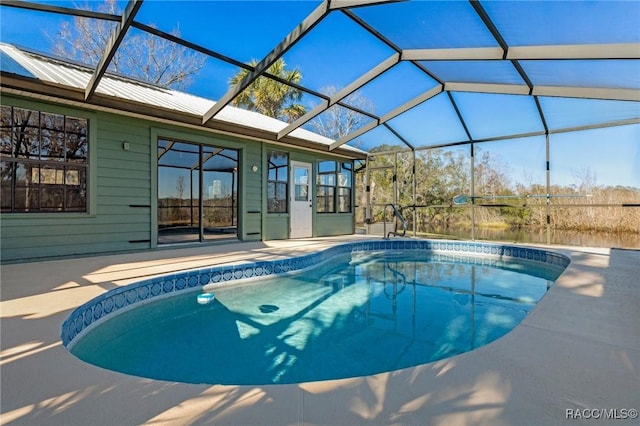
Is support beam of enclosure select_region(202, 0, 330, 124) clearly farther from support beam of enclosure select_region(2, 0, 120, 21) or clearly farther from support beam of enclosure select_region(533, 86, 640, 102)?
support beam of enclosure select_region(533, 86, 640, 102)

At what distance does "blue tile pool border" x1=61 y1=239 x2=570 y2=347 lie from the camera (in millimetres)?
2828

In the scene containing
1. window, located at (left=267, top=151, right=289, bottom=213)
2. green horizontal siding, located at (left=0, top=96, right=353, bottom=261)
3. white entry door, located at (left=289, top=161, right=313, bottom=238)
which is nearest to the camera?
green horizontal siding, located at (left=0, top=96, right=353, bottom=261)

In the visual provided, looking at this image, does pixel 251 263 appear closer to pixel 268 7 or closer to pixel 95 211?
pixel 95 211

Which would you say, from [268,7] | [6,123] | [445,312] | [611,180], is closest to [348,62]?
[268,7]

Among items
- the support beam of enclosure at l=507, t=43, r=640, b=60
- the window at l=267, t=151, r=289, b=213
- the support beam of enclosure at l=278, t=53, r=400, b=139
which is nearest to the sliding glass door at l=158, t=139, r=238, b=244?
the window at l=267, t=151, r=289, b=213

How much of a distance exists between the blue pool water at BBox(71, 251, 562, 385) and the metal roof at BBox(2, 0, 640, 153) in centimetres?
311

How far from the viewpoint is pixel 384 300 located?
4.02m

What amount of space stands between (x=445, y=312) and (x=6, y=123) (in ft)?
20.0

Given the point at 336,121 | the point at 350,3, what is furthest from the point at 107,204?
the point at 336,121

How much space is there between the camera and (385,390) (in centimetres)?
142

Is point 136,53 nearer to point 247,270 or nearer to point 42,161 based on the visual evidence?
point 42,161

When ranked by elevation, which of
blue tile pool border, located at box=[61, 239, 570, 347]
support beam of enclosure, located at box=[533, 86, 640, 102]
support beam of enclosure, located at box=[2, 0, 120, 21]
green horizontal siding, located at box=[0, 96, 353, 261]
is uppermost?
support beam of enclosure, located at box=[2, 0, 120, 21]

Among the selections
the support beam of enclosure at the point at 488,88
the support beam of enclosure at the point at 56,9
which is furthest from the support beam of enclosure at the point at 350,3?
the support beam of enclosure at the point at 488,88

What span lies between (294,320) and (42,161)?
14.4 ft
